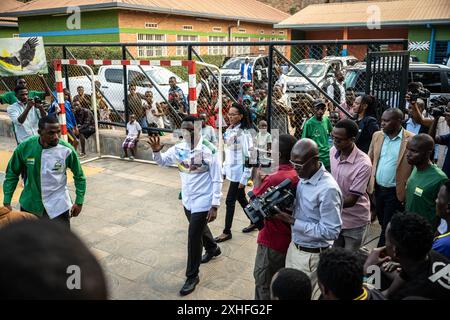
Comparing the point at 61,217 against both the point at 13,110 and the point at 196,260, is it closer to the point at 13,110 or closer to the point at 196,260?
the point at 196,260

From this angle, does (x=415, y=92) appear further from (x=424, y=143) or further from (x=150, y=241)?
(x=150, y=241)

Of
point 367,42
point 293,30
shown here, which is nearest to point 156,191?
point 367,42

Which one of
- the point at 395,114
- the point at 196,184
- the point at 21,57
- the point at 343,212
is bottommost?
the point at 343,212

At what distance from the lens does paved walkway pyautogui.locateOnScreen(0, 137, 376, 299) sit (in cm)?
416

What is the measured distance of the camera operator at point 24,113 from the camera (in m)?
6.43

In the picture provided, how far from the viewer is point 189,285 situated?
4066 millimetres

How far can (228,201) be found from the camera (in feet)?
17.4

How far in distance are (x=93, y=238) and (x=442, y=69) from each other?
990 centimetres

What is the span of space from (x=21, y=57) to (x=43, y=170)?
19.4ft

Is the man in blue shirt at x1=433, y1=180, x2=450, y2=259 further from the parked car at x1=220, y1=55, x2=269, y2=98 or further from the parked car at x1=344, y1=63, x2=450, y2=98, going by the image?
the parked car at x1=220, y1=55, x2=269, y2=98

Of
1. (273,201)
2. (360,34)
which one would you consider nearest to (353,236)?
(273,201)

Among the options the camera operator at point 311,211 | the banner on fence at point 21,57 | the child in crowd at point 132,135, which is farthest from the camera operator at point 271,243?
the banner on fence at point 21,57

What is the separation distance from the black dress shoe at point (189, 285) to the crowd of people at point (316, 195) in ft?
0.04

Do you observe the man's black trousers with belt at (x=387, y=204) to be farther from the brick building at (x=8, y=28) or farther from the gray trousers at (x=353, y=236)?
the brick building at (x=8, y=28)
